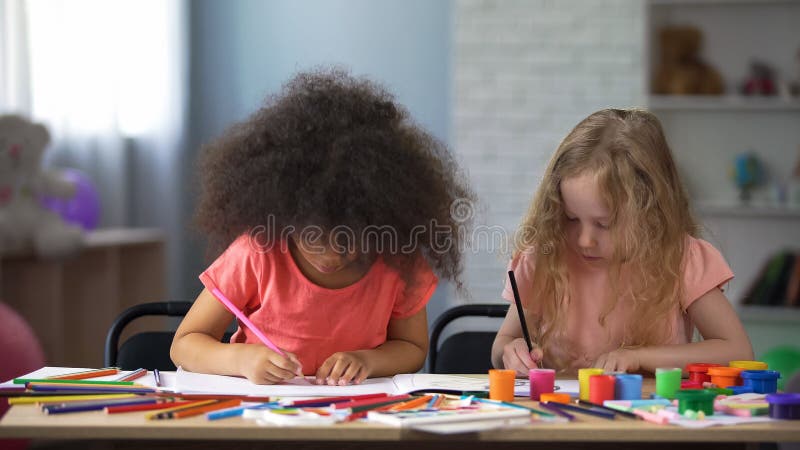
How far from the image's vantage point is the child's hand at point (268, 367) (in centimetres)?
138

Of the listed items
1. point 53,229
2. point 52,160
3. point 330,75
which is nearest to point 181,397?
point 330,75

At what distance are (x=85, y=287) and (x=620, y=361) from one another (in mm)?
2575

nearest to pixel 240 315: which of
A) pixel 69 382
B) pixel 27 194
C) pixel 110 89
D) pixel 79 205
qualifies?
pixel 69 382

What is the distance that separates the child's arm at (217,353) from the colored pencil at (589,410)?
385 millimetres

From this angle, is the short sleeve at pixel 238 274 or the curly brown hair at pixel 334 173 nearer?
the curly brown hair at pixel 334 173

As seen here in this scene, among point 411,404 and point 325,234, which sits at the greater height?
point 325,234

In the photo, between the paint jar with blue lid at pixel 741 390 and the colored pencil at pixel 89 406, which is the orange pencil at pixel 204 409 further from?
the paint jar with blue lid at pixel 741 390

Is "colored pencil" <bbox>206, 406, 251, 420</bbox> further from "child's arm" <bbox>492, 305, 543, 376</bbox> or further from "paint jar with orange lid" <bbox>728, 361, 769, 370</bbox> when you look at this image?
"paint jar with orange lid" <bbox>728, 361, 769, 370</bbox>

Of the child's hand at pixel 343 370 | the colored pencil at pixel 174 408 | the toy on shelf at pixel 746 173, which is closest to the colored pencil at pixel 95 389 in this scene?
the colored pencil at pixel 174 408

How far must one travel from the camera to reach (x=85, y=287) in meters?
3.61

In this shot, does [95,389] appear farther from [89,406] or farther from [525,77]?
[525,77]

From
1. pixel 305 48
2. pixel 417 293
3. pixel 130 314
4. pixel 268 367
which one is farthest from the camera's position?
pixel 305 48

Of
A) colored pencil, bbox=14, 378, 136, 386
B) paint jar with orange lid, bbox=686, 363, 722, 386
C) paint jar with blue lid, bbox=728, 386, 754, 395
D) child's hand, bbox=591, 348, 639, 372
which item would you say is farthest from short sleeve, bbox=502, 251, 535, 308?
colored pencil, bbox=14, 378, 136, 386

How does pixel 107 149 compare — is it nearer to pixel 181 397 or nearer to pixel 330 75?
pixel 330 75
